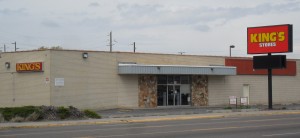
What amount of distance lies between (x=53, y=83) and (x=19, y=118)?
1086 cm

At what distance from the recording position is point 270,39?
132 ft

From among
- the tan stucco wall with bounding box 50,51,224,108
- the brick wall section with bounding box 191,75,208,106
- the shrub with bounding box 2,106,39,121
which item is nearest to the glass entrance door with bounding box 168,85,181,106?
the brick wall section with bounding box 191,75,208,106

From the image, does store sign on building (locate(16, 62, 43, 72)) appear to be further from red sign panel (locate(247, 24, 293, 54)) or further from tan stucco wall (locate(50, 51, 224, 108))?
red sign panel (locate(247, 24, 293, 54))

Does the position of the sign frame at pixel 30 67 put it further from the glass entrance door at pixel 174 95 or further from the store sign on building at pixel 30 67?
the glass entrance door at pixel 174 95

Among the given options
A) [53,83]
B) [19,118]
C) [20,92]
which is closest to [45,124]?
[19,118]

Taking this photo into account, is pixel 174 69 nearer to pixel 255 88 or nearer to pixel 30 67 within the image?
pixel 255 88

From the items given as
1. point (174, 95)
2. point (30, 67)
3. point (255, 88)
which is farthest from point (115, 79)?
point (255, 88)

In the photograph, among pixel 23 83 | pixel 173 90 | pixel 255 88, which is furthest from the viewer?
pixel 255 88

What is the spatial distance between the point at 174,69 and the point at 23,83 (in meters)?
13.0

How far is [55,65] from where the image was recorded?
38969 millimetres

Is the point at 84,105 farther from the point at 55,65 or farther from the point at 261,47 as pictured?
the point at 261,47

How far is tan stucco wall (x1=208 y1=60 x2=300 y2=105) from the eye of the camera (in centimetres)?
4828

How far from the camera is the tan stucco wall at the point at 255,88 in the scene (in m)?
48.3

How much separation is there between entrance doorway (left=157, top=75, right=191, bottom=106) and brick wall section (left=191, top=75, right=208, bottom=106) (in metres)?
0.56
